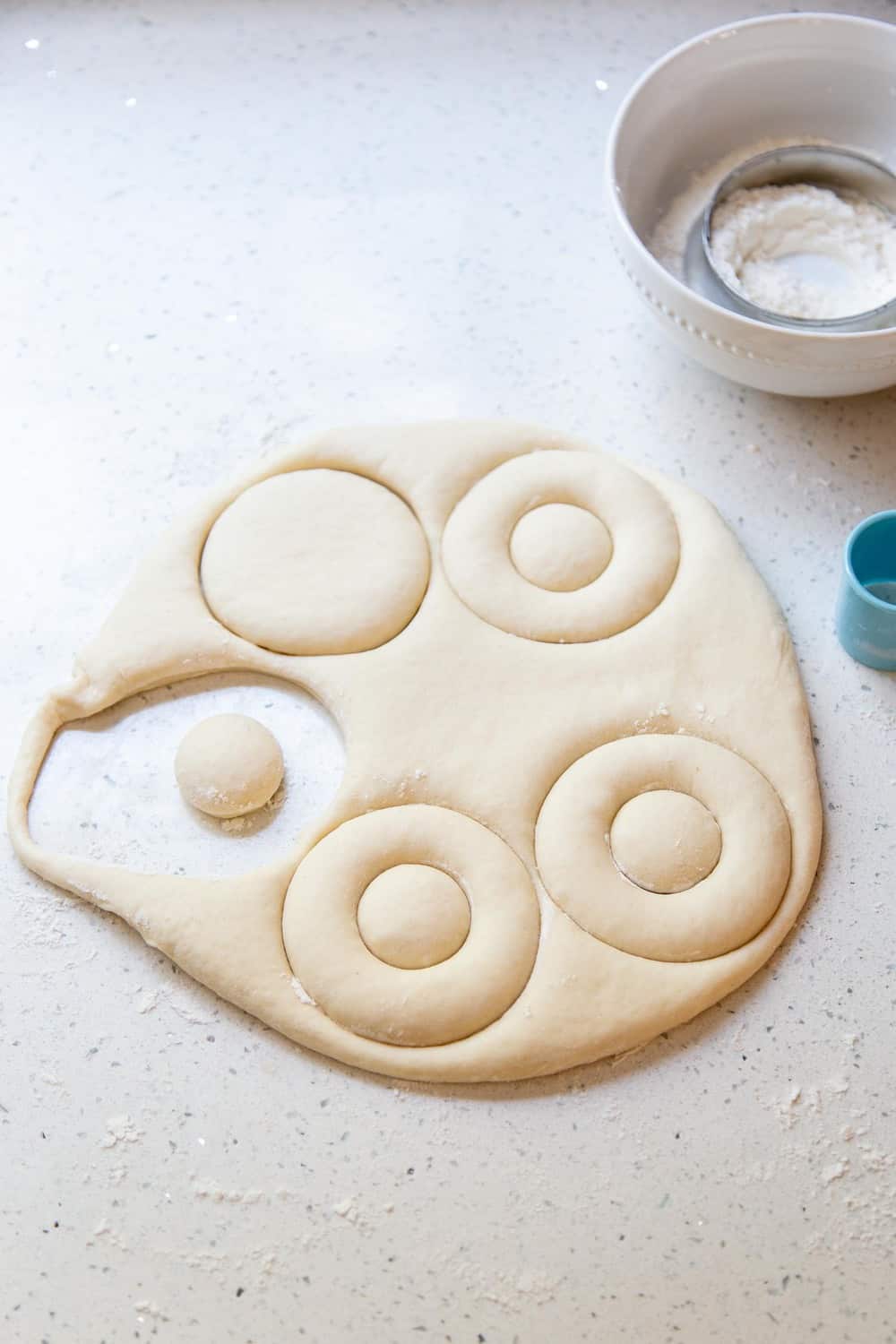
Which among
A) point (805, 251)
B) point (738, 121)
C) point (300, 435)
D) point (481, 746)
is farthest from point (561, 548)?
point (738, 121)

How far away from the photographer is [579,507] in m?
1.16

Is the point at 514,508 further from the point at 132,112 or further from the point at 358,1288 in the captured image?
the point at 132,112

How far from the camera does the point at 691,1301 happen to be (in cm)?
88

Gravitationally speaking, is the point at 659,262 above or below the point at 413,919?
above

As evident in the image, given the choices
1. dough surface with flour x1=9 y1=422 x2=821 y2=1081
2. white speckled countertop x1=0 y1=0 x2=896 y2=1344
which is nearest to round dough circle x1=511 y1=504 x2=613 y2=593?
dough surface with flour x1=9 y1=422 x2=821 y2=1081

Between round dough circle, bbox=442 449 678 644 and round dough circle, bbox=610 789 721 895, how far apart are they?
176 mm

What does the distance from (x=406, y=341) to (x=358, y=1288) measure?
89cm

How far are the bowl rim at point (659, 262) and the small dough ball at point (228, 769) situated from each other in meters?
0.55

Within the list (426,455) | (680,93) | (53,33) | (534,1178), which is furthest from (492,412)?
(53,33)

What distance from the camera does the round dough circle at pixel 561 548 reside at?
3.67 feet

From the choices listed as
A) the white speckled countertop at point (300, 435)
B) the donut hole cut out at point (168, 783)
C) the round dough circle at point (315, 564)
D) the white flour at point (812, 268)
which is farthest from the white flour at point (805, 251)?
the donut hole cut out at point (168, 783)

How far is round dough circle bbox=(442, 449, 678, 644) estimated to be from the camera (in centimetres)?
110

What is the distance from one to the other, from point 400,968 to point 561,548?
1.30ft

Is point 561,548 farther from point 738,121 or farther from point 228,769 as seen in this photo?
point 738,121
